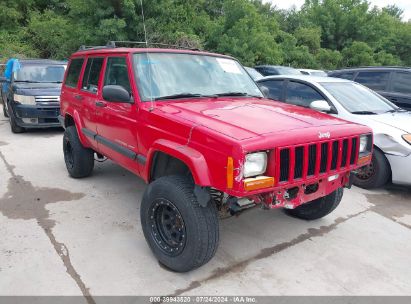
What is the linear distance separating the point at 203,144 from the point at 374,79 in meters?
6.73

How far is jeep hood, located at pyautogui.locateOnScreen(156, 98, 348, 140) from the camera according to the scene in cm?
296

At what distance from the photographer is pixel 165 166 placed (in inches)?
142

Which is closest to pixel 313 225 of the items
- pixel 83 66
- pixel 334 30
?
pixel 83 66

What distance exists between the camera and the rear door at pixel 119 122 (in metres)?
3.86

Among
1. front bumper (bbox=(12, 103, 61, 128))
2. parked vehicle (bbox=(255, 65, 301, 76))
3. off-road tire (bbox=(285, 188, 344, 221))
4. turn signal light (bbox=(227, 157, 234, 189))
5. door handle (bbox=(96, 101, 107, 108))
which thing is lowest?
off-road tire (bbox=(285, 188, 344, 221))

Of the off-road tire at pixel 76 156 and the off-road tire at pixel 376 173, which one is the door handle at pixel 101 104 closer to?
the off-road tire at pixel 76 156

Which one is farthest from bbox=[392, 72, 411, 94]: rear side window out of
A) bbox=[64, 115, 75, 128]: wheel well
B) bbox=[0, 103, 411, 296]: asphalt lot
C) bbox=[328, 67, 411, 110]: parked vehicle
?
bbox=[64, 115, 75, 128]: wheel well

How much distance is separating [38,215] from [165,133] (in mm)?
2132

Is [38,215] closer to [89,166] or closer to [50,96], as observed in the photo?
[89,166]

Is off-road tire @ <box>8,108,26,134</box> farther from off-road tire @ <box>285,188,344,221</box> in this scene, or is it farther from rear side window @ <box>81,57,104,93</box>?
off-road tire @ <box>285,188,344,221</box>

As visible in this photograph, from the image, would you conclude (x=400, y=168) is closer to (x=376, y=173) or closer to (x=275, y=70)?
(x=376, y=173)

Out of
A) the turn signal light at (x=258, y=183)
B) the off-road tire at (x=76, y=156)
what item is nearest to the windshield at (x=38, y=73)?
the off-road tire at (x=76, y=156)

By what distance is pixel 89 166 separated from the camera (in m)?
5.58

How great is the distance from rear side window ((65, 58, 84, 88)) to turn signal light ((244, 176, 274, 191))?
3562 mm
